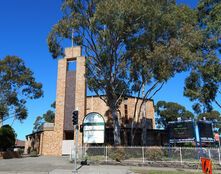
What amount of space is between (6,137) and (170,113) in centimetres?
4120

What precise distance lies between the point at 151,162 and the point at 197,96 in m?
8.01

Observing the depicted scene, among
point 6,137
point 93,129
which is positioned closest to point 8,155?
point 6,137

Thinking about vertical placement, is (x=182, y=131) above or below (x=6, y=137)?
above

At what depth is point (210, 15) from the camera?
22.2 meters

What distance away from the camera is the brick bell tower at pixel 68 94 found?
32.4 meters

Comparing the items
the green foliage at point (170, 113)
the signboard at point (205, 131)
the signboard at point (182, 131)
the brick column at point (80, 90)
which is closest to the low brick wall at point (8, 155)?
the brick column at point (80, 90)

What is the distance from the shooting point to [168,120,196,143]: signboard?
2303cm

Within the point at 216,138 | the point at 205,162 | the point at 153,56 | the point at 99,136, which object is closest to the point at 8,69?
the point at 99,136

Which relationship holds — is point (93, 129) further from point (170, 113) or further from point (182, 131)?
point (170, 113)

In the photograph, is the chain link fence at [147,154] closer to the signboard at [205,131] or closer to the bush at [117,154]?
the bush at [117,154]

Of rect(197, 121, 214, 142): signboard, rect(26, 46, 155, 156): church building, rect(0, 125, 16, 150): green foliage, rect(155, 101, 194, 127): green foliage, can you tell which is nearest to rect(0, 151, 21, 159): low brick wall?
rect(0, 125, 16, 150): green foliage

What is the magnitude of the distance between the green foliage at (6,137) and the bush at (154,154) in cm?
1774

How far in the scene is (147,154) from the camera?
65.1 feet

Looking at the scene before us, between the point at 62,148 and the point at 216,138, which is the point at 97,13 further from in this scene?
the point at 62,148
